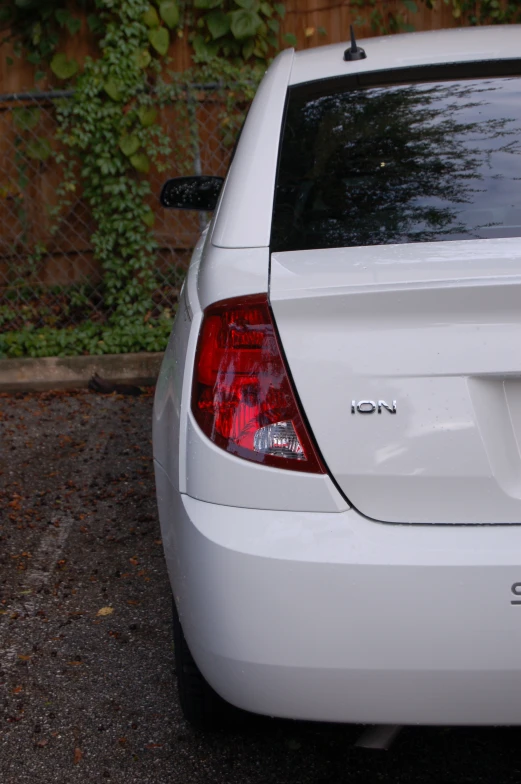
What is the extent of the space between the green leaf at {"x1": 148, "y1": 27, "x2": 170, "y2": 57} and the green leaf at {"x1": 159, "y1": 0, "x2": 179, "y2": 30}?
68mm

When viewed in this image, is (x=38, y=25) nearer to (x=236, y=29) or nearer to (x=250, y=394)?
(x=236, y=29)

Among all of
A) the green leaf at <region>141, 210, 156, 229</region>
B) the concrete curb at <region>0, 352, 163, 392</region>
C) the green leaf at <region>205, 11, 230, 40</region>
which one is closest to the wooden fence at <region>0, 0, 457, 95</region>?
the green leaf at <region>205, 11, 230, 40</region>

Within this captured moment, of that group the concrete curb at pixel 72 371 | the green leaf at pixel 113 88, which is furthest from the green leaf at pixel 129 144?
the concrete curb at pixel 72 371

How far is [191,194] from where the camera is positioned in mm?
3729

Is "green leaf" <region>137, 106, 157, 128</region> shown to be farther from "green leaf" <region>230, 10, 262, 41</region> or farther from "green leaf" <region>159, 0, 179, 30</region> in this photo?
"green leaf" <region>230, 10, 262, 41</region>

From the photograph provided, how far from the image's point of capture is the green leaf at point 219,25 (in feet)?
21.2

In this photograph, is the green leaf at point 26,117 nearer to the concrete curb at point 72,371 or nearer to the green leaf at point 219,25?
the green leaf at point 219,25

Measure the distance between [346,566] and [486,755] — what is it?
1.02 metres

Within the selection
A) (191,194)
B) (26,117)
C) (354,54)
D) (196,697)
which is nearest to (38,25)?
(26,117)

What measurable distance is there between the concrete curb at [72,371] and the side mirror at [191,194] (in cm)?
234

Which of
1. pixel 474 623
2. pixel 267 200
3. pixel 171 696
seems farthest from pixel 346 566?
pixel 171 696

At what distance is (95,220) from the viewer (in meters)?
6.79

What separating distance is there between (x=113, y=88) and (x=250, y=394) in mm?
4847

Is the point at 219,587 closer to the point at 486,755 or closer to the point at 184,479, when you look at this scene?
the point at 184,479
